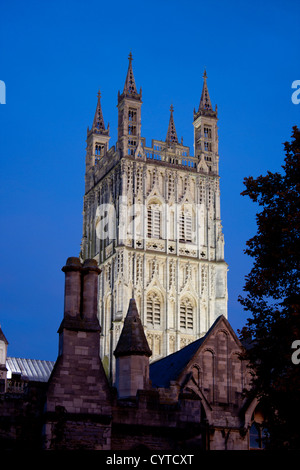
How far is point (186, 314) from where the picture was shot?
86812 mm

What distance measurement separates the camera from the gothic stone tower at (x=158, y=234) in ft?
278

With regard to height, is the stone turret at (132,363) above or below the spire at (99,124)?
below

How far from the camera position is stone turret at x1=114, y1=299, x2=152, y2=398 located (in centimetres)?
2742

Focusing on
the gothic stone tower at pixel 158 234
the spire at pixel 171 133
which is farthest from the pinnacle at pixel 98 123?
the spire at pixel 171 133

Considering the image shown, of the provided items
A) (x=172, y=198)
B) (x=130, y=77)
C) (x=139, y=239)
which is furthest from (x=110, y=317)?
(x=130, y=77)

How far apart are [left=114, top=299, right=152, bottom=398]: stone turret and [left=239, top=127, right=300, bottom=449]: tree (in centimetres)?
392

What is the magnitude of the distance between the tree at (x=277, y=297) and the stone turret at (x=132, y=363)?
3917 mm

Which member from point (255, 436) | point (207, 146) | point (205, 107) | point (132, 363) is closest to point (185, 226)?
point (207, 146)

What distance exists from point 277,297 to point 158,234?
208 feet

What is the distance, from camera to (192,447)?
25656 mm

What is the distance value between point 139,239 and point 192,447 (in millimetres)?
61012

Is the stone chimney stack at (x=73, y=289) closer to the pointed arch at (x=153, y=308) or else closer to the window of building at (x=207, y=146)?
the pointed arch at (x=153, y=308)

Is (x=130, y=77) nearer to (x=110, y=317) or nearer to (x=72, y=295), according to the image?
(x=110, y=317)

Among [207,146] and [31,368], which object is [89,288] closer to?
[31,368]
